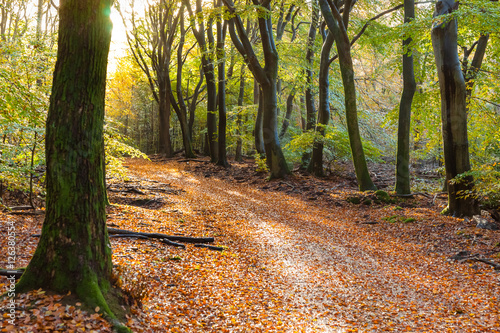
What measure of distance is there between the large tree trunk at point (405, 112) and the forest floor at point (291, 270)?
79cm

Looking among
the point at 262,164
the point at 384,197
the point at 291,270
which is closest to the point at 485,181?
the point at 384,197

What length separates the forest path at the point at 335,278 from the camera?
4.23 m

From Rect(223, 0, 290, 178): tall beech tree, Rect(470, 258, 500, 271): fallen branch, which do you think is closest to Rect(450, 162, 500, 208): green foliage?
Rect(470, 258, 500, 271): fallen branch

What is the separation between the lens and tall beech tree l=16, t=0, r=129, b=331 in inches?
126

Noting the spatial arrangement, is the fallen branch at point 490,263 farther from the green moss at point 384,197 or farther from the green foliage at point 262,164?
the green foliage at point 262,164

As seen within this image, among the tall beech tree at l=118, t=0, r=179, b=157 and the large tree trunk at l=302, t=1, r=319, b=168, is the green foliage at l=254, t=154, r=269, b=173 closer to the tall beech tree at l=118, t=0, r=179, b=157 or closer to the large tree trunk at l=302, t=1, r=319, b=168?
the large tree trunk at l=302, t=1, r=319, b=168

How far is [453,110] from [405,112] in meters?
2.67

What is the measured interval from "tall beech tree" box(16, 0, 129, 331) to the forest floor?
199 millimetres

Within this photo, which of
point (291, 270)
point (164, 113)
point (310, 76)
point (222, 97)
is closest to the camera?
point (291, 270)

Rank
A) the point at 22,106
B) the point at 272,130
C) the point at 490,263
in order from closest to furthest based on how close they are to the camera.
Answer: the point at 22,106 → the point at 490,263 → the point at 272,130

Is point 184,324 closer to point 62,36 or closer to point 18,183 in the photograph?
point 62,36

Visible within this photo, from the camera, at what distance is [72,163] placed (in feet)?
10.6

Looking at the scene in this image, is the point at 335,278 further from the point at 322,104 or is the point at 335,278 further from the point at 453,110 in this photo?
the point at 322,104

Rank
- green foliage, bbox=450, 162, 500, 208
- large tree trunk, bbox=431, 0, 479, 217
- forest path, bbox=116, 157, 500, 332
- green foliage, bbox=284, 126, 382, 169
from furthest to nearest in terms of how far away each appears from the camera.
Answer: green foliage, bbox=284, 126, 382, 169 → large tree trunk, bbox=431, 0, 479, 217 → green foliage, bbox=450, 162, 500, 208 → forest path, bbox=116, 157, 500, 332
